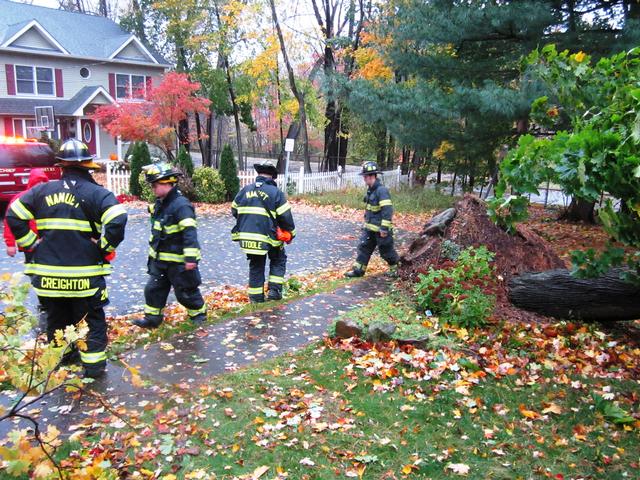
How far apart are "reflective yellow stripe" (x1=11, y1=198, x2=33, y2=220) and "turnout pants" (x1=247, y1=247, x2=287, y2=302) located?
282 centimetres

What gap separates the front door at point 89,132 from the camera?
29555 millimetres

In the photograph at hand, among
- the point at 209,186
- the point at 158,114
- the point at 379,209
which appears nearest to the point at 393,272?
the point at 379,209

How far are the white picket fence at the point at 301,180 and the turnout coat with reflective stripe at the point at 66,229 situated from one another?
13.7 metres

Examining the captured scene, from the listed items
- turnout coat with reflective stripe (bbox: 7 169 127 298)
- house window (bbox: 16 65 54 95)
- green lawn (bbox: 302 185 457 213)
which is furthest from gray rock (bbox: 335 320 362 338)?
house window (bbox: 16 65 54 95)

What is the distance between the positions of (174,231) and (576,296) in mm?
4530

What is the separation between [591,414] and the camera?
4.45 m

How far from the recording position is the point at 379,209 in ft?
27.9

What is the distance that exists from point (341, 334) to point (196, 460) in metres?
2.36

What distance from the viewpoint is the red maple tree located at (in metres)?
20.7

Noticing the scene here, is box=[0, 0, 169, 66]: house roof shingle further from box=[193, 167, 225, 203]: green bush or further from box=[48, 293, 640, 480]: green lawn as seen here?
box=[48, 293, 640, 480]: green lawn

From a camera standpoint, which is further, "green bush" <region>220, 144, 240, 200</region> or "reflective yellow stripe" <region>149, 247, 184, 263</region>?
"green bush" <region>220, 144, 240, 200</region>

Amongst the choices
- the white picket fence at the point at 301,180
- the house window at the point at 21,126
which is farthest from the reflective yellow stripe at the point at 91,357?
the house window at the point at 21,126

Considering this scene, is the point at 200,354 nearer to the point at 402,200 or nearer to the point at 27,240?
the point at 27,240

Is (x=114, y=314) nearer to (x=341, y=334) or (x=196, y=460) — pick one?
(x=341, y=334)
